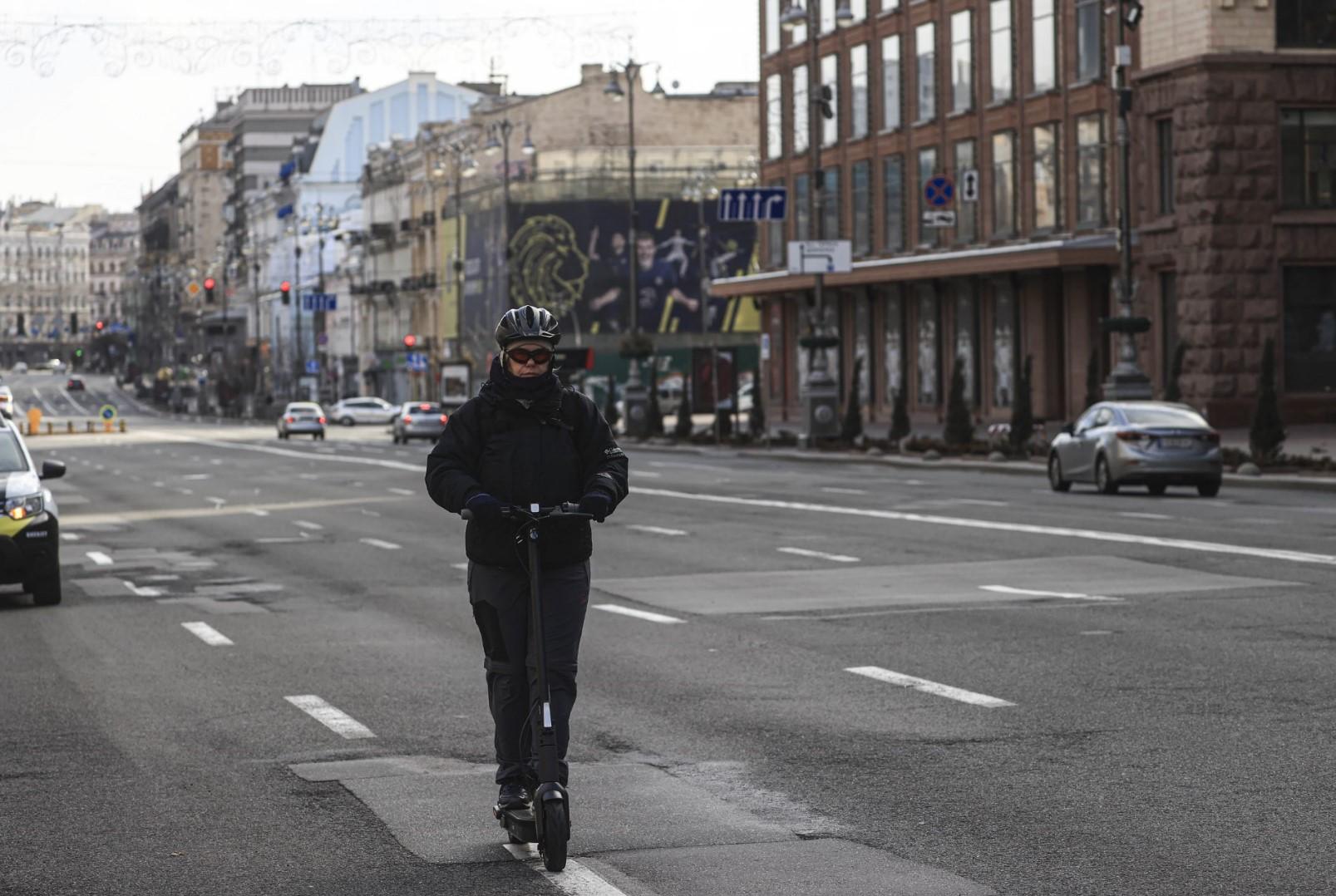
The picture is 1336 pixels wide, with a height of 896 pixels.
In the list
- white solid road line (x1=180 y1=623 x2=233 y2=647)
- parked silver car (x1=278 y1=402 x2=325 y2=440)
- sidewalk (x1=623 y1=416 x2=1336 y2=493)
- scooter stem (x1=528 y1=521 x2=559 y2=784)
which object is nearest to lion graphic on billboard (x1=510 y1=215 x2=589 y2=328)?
parked silver car (x1=278 y1=402 x2=325 y2=440)

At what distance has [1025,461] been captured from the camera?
4469 centimetres

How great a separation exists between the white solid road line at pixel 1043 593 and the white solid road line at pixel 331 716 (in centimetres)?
646

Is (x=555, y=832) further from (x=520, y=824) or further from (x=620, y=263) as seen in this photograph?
(x=620, y=263)

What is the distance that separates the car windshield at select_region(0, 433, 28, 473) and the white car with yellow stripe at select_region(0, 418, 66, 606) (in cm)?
26

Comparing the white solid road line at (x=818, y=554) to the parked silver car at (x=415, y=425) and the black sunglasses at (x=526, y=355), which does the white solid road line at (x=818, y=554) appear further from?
the parked silver car at (x=415, y=425)

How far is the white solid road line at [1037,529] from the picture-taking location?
2062cm

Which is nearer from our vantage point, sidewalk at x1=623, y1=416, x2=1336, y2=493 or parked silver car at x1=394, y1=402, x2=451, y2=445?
sidewalk at x1=623, y1=416, x2=1336, y2=493

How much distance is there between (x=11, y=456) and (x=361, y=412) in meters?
93.0

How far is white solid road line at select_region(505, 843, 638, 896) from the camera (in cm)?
745

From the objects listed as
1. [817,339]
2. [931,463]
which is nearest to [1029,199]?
[817,339]

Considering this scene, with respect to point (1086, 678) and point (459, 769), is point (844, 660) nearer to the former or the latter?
point (1086, 678)

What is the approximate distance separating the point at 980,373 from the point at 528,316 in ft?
185

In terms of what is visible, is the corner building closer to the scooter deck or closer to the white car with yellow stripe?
the white car with yellow stripe

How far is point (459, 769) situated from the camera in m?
10.1
